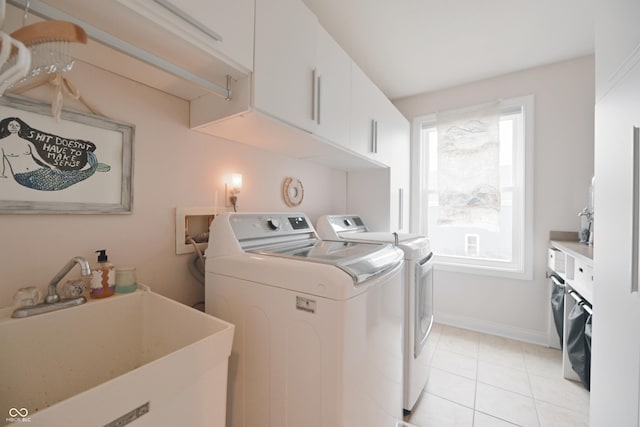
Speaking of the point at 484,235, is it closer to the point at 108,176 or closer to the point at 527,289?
the point at 527,289

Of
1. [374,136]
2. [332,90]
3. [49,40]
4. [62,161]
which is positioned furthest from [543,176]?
[62,161]

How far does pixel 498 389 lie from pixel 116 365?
7.71 feet

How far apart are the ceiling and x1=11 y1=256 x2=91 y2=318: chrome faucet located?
192cm

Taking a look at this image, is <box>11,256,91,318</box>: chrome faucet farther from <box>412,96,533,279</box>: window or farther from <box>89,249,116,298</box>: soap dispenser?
<box>412,96,533,279</box>: window

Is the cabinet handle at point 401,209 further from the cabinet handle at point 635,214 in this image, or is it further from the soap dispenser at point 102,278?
the soap dispenser at point 102,278

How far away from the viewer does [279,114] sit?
120 centimetres

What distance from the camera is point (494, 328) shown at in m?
2.69

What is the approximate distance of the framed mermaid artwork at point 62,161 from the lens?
2.75 feet

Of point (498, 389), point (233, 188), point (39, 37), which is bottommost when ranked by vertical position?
point (498, 389)

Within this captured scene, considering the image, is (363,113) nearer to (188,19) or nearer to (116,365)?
(188,19)

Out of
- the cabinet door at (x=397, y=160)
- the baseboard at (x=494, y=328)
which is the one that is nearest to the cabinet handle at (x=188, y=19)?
the cabinet door at (x=397, y=160)

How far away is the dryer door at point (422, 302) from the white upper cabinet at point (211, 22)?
1.46 m

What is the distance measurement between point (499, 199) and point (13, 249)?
3.42 m

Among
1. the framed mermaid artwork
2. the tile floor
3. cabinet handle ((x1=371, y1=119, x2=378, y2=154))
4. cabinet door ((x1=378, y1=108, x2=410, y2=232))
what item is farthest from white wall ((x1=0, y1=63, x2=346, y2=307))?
the tile floor
